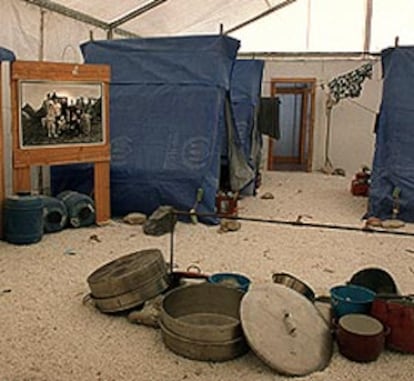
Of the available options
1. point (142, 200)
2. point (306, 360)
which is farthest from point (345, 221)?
point (306, 360)

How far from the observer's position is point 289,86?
1035 centimetres

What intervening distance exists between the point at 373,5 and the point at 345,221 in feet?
18.4

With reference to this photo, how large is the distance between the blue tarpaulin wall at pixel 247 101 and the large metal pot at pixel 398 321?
445 cm

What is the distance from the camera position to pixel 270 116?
8.59m

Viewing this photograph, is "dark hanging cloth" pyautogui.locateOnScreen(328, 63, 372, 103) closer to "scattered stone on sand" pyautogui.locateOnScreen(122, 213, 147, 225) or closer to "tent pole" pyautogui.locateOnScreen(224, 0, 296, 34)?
"tent pole" pyautogui.locateOnScreen(224, 0, 296, 34)

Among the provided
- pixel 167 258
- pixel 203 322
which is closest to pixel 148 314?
pixel 203 322

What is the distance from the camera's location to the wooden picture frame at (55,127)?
462 cm

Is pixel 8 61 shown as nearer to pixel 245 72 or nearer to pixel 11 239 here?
pixel 11 239

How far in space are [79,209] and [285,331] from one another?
304 cm

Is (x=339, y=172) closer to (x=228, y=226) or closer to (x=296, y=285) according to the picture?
(x=228, y=226)

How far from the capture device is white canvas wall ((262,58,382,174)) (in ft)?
31.9

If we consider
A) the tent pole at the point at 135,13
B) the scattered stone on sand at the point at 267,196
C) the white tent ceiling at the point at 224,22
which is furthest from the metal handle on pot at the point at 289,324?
the tent pole at the point at 135,13

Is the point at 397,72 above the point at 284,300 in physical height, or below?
above

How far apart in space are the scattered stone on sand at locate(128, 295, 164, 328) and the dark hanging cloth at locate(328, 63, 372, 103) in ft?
23.2
